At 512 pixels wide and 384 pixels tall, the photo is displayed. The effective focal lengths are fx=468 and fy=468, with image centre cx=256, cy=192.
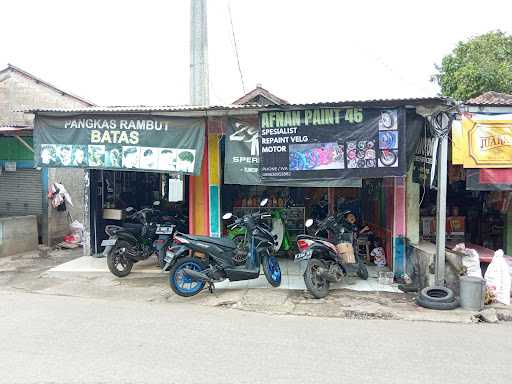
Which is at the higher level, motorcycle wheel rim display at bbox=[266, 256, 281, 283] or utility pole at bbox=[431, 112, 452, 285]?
utility pole at bbox=[431, 112, 452, 285]

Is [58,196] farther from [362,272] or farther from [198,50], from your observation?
[362,272]

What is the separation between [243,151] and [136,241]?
9.25 feet

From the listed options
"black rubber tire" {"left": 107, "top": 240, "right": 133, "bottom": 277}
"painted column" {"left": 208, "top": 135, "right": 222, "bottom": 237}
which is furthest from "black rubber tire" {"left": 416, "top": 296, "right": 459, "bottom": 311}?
"black rubber tire" {"left": 107, "top": 240, "right": 133, "bottom": 277}

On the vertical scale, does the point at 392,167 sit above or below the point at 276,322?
above

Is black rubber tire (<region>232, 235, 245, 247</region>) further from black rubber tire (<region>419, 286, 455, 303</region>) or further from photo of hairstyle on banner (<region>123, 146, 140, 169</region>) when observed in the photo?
black rubber tire (<region>419, 286, 455, 303</region>)

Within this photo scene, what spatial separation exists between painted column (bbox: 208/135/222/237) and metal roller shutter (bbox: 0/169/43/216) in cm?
597

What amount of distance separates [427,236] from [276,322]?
16.4 feet

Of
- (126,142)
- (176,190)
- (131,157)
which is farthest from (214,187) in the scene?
(126,142)

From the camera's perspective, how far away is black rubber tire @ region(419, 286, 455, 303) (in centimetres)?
700

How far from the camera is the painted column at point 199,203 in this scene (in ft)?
32.1

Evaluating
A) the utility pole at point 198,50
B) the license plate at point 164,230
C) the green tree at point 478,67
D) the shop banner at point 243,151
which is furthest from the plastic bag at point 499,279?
the green tree at point 478,67

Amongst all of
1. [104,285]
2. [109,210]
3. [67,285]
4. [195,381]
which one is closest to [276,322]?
[195,381]

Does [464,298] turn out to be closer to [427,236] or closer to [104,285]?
[427,236]

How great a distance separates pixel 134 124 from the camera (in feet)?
28.9
